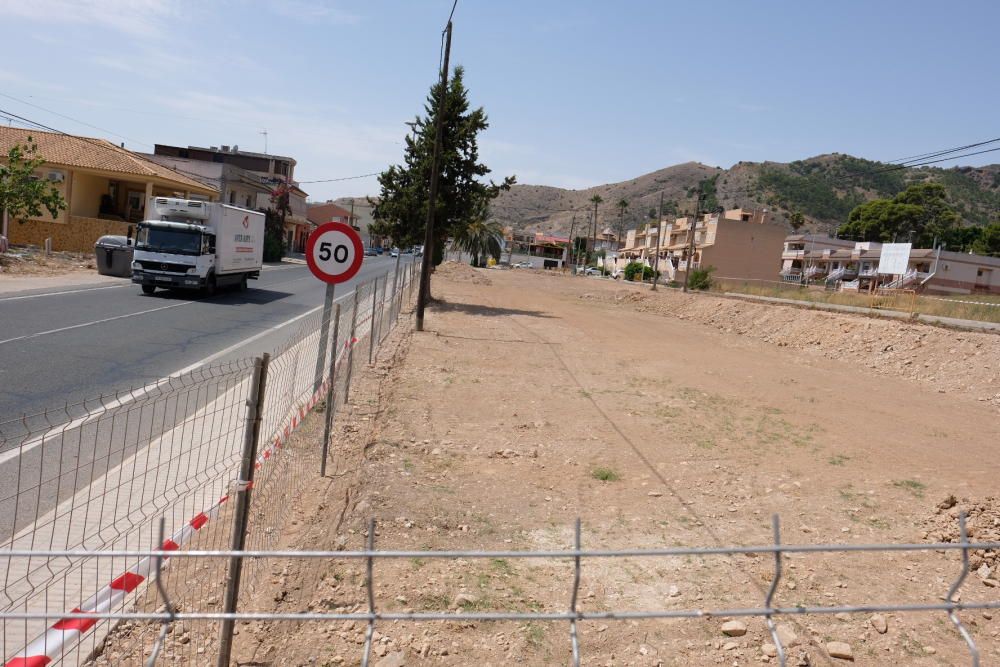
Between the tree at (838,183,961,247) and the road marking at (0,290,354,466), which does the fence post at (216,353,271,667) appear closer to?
the road marking at (0,290,354,466)

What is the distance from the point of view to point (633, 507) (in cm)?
752

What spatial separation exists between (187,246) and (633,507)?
20.2 meters

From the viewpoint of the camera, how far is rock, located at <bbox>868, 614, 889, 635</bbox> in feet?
16.4

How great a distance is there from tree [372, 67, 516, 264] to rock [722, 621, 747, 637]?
86.8 ft

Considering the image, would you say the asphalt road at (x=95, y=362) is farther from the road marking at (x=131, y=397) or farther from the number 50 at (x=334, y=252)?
the number 50 at (x=334, y=252)

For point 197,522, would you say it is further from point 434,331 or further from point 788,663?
point 434,331

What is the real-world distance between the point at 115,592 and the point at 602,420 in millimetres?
8232

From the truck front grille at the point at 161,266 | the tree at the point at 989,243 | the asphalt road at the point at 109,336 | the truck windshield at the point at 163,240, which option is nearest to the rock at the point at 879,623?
the asphalt road at the point at 109,336

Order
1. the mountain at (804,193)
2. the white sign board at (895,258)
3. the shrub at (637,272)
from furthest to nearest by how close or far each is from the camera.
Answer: the mountain at (804,193)
the shrub at (637,272)
the white sign board at (895,258)

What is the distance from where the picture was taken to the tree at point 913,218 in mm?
93688

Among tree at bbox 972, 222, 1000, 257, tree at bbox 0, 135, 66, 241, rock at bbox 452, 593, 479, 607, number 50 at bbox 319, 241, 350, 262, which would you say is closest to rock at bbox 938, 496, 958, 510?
rock at bbox 452, 593, 479, 607

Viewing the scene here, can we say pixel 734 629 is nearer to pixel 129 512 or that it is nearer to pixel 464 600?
pixel 464 600

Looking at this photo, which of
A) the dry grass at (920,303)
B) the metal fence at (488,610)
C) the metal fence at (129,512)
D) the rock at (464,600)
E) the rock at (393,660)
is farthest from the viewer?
the dry grass at (920,303)

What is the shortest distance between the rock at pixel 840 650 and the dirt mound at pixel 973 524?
7.69 ft
